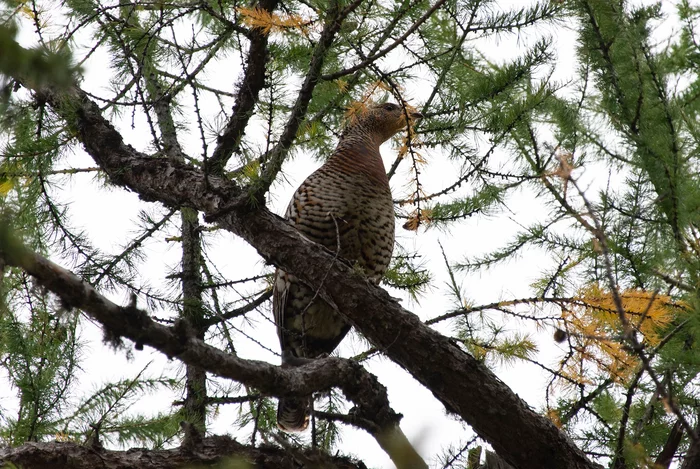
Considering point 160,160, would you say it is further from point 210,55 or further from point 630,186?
point 630,186

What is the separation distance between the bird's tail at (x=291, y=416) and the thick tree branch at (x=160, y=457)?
1.30 meters

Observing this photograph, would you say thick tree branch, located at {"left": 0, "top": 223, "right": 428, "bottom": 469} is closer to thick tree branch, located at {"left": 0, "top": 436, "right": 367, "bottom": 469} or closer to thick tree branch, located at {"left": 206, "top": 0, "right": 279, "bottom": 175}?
thick tree branch, located at {"left": 0, "top": 436, "right": 367, "bottom": 469}

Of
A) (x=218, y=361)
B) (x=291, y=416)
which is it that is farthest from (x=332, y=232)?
(x=218, y=361)

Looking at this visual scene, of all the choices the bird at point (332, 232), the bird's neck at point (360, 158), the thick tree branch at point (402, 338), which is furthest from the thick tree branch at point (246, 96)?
the bird's neck at point (360, 158)

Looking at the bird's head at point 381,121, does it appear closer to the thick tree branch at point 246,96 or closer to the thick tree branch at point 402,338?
the thick tree branch at point 246,96

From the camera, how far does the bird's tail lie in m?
4.71

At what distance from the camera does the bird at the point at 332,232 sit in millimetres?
4680

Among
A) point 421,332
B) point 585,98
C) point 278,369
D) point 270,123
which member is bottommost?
point 278,369

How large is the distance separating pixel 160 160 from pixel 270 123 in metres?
1.04

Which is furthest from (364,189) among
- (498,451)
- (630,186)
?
(498,451)

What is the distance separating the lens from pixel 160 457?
10.4ft

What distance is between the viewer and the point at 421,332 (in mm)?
3398

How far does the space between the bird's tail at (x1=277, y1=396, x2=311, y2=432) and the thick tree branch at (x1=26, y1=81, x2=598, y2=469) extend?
4.53 ft

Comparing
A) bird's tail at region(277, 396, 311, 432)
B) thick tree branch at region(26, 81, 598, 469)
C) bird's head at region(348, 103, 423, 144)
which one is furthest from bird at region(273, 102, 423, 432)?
thick tree branch at region(26, 81, 598, 469)
